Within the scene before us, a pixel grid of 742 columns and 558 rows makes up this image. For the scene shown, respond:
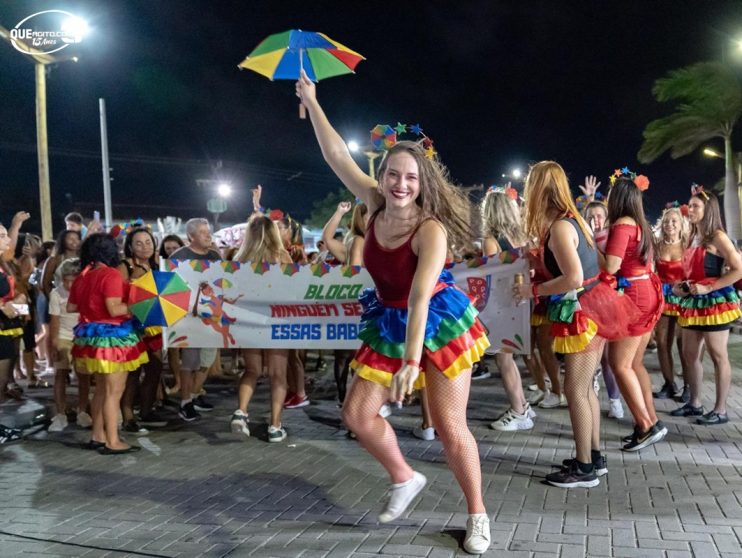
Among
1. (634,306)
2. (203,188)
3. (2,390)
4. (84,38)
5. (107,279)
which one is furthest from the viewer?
(203,188)

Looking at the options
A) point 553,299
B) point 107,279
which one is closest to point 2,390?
point 107,279

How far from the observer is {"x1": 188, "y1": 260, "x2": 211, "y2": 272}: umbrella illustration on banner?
6.48 metres

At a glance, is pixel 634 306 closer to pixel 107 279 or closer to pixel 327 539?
pixel 327 539

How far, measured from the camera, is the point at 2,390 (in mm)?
6254

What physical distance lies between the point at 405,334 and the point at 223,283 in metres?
3.45

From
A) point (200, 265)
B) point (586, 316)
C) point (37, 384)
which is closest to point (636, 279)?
point (586, 316)

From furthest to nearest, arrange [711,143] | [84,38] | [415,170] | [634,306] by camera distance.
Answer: [711,143], [84,38], [634,306], [415,170]

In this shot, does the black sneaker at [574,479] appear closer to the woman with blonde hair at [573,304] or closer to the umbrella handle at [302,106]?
the woman with blonde hair at [573,304]

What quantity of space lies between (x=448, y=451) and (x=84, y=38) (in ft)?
63.1

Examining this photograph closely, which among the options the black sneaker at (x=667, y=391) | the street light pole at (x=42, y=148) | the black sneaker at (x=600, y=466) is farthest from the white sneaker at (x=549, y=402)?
the street light pole at (x=42, y=148)

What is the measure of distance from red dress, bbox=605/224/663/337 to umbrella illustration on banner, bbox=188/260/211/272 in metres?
3.64

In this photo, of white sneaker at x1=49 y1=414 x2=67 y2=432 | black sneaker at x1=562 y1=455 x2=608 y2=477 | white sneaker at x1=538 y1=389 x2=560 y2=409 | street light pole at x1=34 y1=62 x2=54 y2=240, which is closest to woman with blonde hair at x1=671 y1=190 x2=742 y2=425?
white sneaker at x1=538 y1=389 x2=560 y2=409

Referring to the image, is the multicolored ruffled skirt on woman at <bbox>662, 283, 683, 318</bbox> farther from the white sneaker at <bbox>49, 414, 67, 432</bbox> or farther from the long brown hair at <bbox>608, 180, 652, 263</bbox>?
the white sneaker at <bbox>49, 414, 67, 432</bbox>

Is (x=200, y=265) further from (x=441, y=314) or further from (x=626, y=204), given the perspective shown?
(x=626, y=204)
